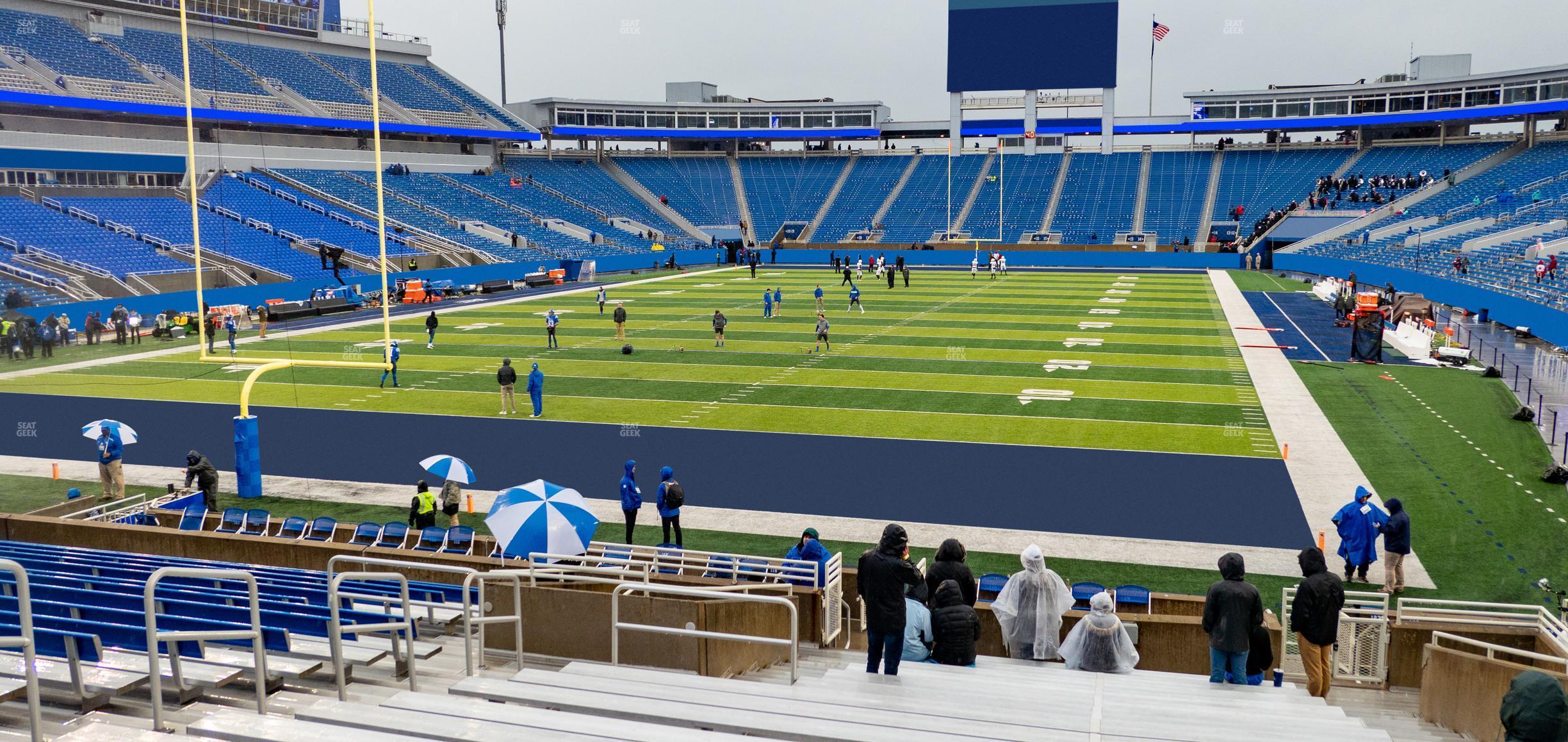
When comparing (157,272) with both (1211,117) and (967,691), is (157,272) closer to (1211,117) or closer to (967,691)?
(967,691)

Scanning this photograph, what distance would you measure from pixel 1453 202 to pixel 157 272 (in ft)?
191

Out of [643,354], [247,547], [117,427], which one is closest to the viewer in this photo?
[247,547]

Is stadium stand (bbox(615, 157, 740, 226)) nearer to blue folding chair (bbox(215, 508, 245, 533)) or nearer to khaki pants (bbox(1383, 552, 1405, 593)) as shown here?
blue folding chair (bbox(215, 508, 245, 533))

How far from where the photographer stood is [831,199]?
78.5 metres

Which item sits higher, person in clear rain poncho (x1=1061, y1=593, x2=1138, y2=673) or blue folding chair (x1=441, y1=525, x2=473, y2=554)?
person in clear rain poncho (x1=1061, y1=593, x2=1138, y2=673)

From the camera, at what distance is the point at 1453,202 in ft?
181

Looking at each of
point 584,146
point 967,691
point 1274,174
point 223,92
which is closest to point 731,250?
point 584,146

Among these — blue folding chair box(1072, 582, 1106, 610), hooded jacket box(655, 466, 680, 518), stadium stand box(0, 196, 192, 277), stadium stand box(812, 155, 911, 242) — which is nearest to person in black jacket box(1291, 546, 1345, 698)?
blue folding chair box(1072, 582, 1106, 610)

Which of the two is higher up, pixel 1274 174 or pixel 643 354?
pixel 1274 174

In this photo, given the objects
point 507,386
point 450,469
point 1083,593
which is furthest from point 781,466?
point 1083,593

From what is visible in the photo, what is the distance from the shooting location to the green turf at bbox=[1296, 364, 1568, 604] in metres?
12.2

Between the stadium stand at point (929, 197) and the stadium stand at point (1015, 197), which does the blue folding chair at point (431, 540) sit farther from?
the stadium stand at point (1015, 197)

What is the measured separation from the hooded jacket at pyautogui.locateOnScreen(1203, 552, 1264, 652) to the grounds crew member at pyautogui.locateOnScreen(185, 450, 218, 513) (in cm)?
1241

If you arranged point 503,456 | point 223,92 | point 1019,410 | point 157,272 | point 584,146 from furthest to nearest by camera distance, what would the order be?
point 584,146, point 223,92, point 157,272, point 1019,410, point 503,456
